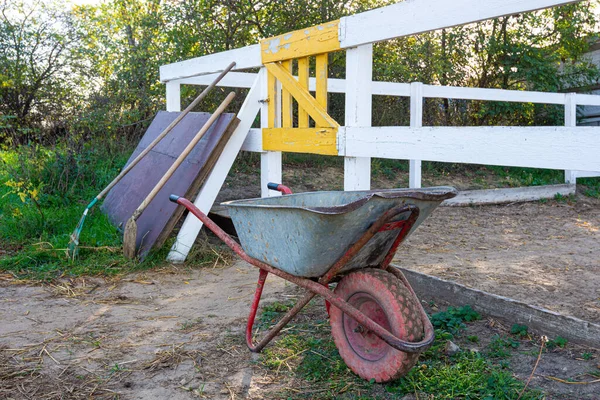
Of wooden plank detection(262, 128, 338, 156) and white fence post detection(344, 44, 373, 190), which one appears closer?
white fence post detection(344, 44, 373, 190)

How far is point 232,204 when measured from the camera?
2486 mm

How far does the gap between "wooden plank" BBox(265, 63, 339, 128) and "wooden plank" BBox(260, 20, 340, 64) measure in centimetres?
10

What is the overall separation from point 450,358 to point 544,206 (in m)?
5.44

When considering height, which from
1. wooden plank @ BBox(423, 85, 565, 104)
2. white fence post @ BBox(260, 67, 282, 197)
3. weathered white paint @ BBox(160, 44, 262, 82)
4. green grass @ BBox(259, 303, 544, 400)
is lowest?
green grass @ BBox(259, 303, 544, 400)

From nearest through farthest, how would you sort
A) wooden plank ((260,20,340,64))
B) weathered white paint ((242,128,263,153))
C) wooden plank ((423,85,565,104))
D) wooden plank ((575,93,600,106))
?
wooden plank ((260,20,340,64)) < weathered white paint ((242,128,263,153)) < wooden plank ((423,85,565,104)) < wooden plank ((575,93,600,106))

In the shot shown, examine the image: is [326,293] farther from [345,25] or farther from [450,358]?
[345,25]

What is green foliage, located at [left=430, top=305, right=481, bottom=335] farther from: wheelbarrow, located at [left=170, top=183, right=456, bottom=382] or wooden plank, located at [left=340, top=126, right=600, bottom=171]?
wooden plank, located at [left=340, top=126, right=600, bottom=171]

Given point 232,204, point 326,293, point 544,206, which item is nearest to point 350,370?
point 326,293

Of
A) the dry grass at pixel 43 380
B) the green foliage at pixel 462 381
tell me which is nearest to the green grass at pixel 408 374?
the green foliage at pixel 462 381

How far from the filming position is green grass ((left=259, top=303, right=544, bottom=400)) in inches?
85.7

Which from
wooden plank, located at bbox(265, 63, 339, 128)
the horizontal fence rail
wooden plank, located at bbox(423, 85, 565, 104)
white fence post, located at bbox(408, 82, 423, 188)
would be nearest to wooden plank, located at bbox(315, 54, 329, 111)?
wooden plank, located at bbox(265, 63, 339, 128)

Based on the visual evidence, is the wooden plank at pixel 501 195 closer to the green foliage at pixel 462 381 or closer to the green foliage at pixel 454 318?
the green foliage at pixel 454 318

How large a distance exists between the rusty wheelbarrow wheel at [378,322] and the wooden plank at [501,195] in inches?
188

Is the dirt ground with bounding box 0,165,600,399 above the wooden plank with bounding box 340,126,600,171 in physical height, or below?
below
